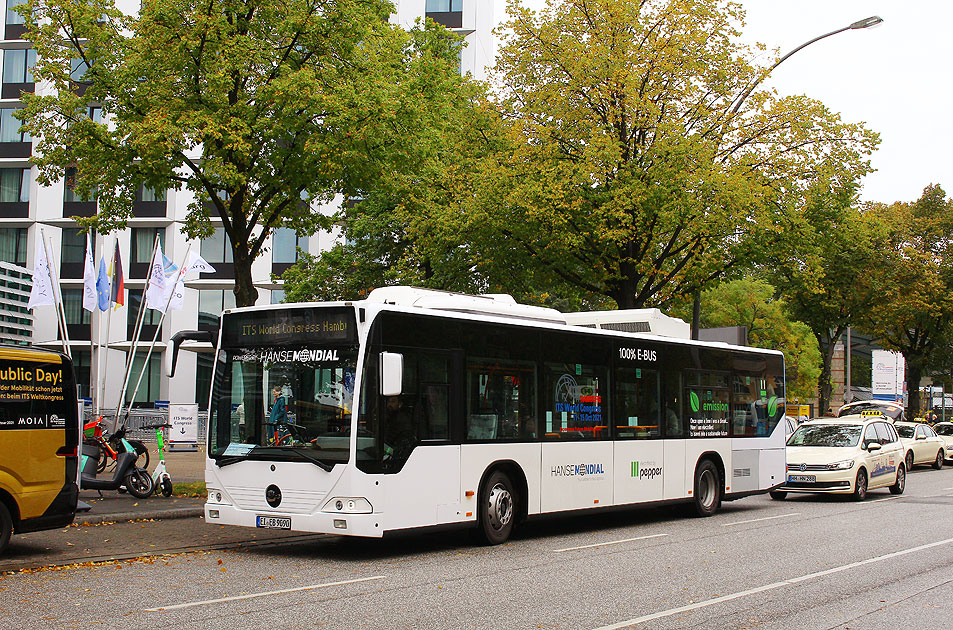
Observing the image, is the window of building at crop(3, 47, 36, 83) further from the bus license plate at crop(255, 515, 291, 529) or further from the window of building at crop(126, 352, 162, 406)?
the bus license plate at crop(255, 515, 291, 529)

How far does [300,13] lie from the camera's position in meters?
17.0

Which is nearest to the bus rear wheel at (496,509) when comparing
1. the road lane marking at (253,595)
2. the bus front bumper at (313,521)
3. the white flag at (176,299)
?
the bus front bumper at (313,521)

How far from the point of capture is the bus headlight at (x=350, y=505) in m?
11.3

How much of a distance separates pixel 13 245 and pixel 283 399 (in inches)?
1812

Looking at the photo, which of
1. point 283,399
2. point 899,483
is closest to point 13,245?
point 899,483

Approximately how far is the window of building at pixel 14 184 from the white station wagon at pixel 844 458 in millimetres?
43287

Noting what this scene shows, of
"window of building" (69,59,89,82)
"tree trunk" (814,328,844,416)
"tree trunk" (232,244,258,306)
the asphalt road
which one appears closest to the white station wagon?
the asphalt road

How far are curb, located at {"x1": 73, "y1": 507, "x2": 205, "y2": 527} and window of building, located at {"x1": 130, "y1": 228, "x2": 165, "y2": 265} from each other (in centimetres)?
3792

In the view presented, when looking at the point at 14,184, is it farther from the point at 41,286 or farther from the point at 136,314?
the point at 41,286

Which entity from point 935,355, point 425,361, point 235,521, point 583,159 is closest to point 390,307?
point 425,361

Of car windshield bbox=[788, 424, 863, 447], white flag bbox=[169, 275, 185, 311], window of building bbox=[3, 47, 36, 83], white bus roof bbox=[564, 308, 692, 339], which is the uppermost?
window of building bbox=[3, 47, 36, 83]

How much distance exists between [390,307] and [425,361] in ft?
2.69

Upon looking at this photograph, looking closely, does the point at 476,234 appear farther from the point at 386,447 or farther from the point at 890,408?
the point at 890,408

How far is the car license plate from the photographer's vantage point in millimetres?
20969
